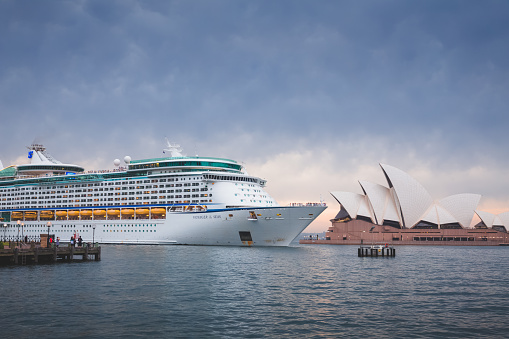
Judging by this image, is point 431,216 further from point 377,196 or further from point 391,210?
point 377,196

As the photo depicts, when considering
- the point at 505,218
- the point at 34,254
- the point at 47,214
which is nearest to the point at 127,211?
the point at 47,214

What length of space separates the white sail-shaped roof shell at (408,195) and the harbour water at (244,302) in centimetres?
6493

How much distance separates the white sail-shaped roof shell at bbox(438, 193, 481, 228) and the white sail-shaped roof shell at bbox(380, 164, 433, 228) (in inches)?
187

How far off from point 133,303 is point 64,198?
195 ft

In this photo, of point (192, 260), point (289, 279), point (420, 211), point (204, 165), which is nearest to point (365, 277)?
point (289, 279)

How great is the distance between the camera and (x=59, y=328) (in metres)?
17.9

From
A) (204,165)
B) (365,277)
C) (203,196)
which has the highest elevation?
(204,165)

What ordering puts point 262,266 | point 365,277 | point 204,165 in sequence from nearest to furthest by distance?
point 365,277, point 262,266, point 204,165

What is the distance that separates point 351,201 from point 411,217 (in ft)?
47.1

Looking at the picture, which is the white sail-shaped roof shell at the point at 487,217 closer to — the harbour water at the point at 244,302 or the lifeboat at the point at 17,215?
the harbour water at the point at 244,302

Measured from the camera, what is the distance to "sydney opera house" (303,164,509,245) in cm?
10538

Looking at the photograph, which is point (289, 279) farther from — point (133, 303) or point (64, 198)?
point (64, 198)

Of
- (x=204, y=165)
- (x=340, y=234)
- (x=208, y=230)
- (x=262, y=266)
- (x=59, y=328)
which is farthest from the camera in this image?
(x=340, y=234)

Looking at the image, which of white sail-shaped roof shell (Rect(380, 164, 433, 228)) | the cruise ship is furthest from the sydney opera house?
the cruise ship
